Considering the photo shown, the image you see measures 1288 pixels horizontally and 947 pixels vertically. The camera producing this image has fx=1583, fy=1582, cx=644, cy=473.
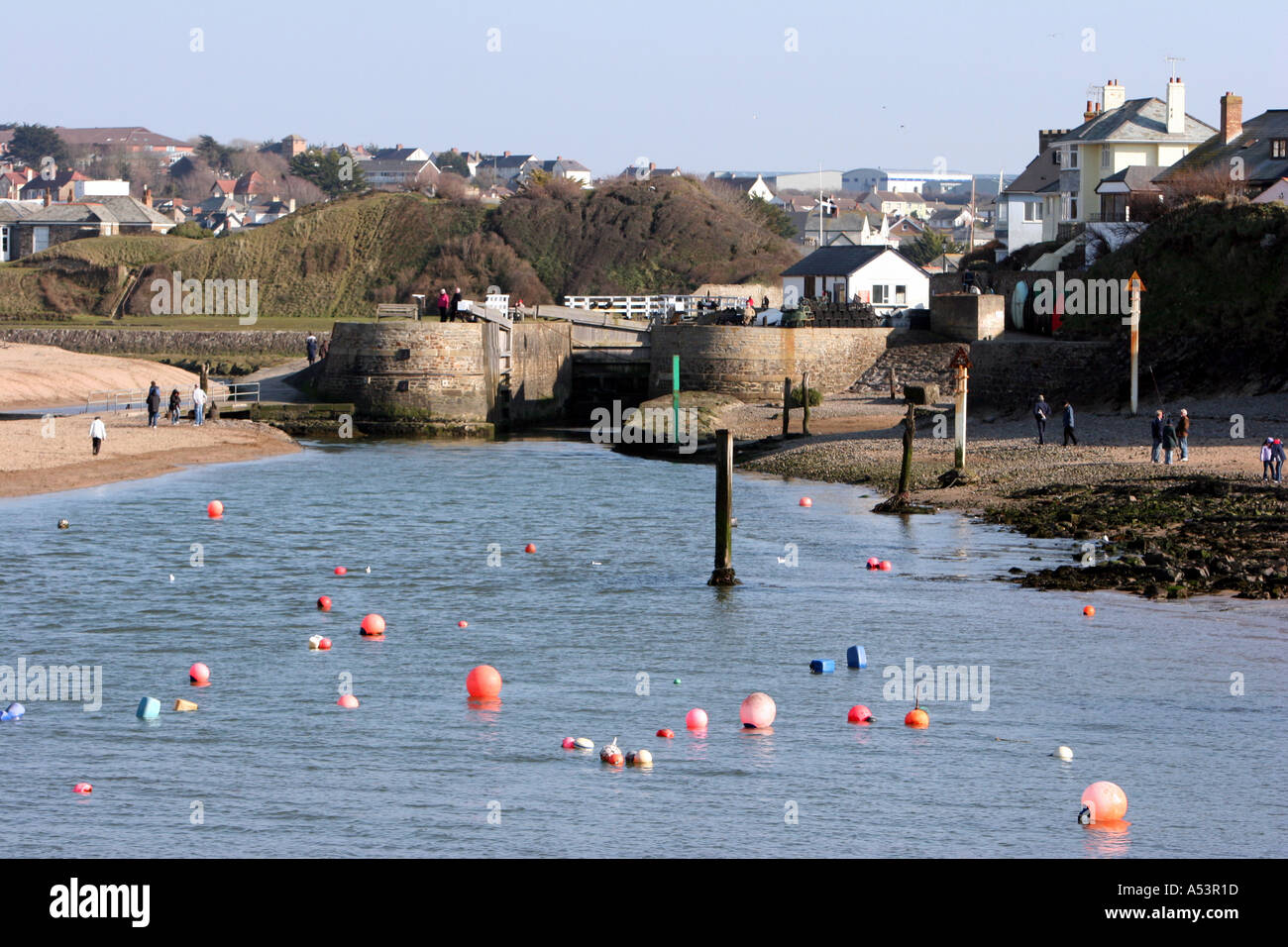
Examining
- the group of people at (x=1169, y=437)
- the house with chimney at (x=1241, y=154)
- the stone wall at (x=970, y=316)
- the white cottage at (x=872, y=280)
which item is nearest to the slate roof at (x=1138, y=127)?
the house with chimney at (x=1241, y=154)

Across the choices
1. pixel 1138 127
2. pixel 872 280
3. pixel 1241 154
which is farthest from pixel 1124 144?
pixel 872 280

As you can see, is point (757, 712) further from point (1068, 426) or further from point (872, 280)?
point (872, 280)

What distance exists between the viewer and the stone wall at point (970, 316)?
194ft

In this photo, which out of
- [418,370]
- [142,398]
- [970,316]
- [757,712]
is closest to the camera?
[757,712]

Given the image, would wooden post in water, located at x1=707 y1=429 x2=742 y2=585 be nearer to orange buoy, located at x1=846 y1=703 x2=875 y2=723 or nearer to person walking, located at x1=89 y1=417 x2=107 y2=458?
orange buoy, located at x1=846 y1=703 x2=875 y2=723

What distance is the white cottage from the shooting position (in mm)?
70562

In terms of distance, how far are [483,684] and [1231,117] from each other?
174 ft

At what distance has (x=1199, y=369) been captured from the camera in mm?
46406

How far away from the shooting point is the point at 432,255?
117 m

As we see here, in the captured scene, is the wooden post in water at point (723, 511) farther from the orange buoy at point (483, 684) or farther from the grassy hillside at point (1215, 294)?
the grassy hillside at point (1215, 294)

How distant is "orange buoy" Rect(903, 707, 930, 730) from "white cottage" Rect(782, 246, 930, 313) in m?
50.9

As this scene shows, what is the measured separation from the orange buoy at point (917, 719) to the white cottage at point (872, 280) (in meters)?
50.9
